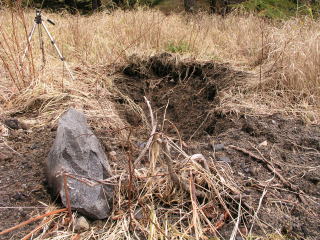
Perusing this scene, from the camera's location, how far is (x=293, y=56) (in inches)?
129

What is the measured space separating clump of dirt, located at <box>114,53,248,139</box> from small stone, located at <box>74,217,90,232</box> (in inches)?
65.0

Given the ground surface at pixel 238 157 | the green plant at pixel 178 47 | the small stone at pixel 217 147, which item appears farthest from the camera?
the green plant at pixel 178 47

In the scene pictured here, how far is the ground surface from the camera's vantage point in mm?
1577

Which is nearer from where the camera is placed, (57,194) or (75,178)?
(75,178)

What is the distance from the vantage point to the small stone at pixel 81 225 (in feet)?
4.76

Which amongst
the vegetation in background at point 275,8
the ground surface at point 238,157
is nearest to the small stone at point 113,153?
the ground surface at point 238,157

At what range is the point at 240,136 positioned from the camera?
2381 mm

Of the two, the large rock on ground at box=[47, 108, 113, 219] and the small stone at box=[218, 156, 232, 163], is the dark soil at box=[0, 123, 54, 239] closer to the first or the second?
the large rock on ground at box=[47, 108, 113, 219]

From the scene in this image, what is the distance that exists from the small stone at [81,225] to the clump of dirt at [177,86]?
1.65 metres

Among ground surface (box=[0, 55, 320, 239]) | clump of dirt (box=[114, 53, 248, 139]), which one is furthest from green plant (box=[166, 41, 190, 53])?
ground surface (box=[0, 55, 320, 239])

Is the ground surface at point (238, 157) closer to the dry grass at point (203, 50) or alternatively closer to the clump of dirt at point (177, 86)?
the clump of dirt at point (177, 86)

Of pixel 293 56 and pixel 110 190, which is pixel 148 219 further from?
pixel 293 56

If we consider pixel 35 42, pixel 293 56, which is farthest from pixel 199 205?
pixel 35 42

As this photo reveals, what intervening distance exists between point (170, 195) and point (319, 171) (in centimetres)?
96
